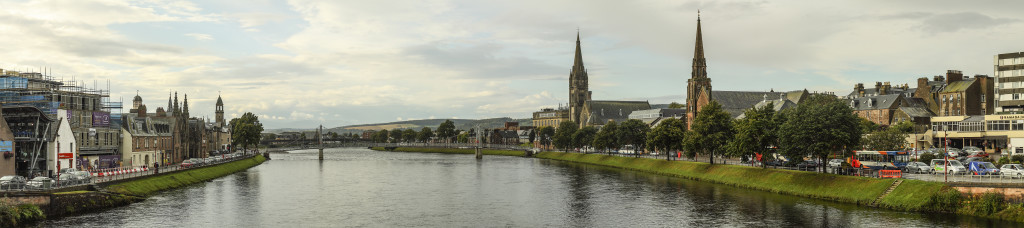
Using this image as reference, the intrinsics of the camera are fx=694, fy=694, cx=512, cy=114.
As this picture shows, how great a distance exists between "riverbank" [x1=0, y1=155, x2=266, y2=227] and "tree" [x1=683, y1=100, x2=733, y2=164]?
7168 cm

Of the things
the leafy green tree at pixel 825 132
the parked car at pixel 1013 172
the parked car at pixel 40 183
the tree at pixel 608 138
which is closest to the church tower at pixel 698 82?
the tree at pixel 608 138

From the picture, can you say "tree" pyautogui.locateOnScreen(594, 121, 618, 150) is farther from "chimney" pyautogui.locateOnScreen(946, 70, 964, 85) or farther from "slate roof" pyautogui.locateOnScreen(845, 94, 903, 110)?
"chimney" pyautogui.locateOnScreen(946, 70, 964, 85)

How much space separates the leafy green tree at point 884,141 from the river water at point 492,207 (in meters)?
27.0

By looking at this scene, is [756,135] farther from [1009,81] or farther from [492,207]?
[1009,81]

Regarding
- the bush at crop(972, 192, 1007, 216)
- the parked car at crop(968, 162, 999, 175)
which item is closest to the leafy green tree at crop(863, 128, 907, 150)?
the parked car at crop(968, 162, 999, 175)

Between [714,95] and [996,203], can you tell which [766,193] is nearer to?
[996,203]

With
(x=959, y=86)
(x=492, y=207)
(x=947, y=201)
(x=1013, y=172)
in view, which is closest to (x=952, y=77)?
(x=959, y=86)

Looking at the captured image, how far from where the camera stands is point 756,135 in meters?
87.2

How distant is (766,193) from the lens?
77812 mm

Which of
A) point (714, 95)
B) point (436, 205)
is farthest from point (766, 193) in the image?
point (714, 95)

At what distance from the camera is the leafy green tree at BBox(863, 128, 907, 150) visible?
9781 centimetres

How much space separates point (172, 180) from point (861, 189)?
80051 mm

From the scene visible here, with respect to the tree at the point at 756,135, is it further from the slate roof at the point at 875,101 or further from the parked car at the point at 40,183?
the parked car at the point at 40,183

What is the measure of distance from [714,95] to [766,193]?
102879mm
